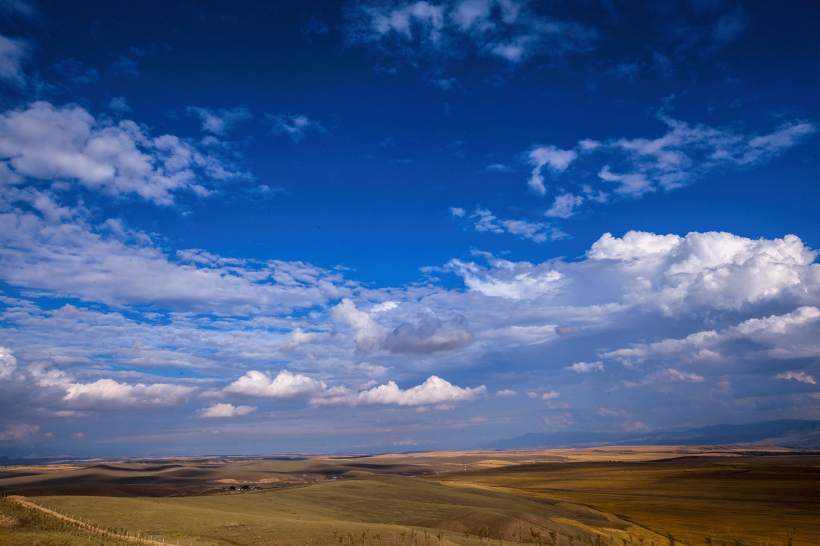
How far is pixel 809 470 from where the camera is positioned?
14300 cm

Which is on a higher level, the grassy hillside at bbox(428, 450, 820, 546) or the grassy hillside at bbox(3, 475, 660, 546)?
the grassy hillside at bbox(3, 475, 660, 546)

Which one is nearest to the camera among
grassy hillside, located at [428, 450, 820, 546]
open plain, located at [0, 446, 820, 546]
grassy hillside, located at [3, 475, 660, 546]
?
open plain, located at [0, 446, 820, 546]

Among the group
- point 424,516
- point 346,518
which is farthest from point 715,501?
point 346,518

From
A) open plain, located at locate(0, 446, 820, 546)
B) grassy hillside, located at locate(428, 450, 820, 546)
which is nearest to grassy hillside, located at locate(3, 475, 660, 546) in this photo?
open plain, located at locate(0, 446, 820, 546)

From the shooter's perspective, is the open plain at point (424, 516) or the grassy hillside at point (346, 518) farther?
the grassy hillside at point (346, 518)

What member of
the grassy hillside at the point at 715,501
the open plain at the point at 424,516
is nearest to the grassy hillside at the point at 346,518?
the open plain at the point at 424,516

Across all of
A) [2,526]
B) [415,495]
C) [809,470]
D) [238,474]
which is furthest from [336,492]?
[809,470]

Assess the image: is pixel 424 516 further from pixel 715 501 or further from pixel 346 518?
pixel 715 501

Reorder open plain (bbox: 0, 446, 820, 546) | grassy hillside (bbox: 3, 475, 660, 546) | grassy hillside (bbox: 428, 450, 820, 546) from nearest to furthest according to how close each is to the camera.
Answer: open plain (bbox: 0, 446, 820, 546), grassy hillside (bbox: 3, 475, 660, 546), grassy hillside (bbox: 428, 450, 820, 546)

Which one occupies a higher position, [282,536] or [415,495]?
[282,536]

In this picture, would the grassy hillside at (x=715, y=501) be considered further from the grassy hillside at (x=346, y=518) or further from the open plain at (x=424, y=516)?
the grassy hillside at (x=346, y=518)

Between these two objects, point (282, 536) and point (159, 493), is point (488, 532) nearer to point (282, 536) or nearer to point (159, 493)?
point (282, 536)

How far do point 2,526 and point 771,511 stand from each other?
4109 inches

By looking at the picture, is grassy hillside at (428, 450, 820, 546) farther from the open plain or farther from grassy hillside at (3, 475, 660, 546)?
grassy hillside at (3, 475, 660, 546)
